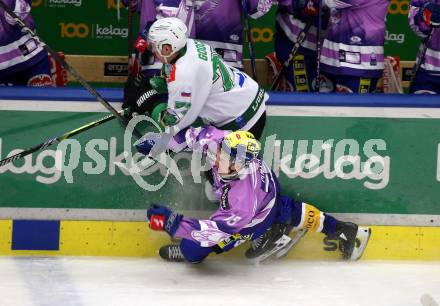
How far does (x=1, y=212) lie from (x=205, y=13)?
1.59m

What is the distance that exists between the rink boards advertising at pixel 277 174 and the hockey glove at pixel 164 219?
338 mm

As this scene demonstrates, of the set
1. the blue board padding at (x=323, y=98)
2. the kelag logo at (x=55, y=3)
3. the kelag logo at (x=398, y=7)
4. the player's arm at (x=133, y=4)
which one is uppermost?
the player's arm at (x=133, y=4)

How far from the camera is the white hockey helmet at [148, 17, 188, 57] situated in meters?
5.82

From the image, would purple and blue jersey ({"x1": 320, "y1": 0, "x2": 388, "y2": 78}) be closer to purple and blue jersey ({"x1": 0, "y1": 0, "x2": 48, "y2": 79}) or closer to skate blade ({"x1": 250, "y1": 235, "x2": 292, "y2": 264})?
skate blade ({"x1": 250, "y1": 235, "x2": 292, "y2": 264})

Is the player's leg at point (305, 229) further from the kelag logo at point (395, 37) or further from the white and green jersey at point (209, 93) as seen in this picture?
the kelag logo at point (395, 37)

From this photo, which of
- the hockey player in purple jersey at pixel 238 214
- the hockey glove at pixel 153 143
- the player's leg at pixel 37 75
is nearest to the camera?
the hockey player in purple jersey at pixel 238 214

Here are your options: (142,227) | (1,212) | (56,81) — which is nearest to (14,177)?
(1,212)

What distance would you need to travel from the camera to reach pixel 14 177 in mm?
6227

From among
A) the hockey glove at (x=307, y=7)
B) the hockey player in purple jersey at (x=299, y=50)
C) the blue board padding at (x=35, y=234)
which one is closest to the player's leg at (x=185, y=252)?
the blue board padding at (x=35, y=234)

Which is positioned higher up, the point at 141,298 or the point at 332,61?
the point at 332,61

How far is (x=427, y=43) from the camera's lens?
6.84m

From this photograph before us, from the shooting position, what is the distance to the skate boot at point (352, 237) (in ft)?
20.6

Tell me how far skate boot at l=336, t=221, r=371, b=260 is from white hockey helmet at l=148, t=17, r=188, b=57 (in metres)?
1.23

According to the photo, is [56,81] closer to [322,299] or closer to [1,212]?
[1,212]
